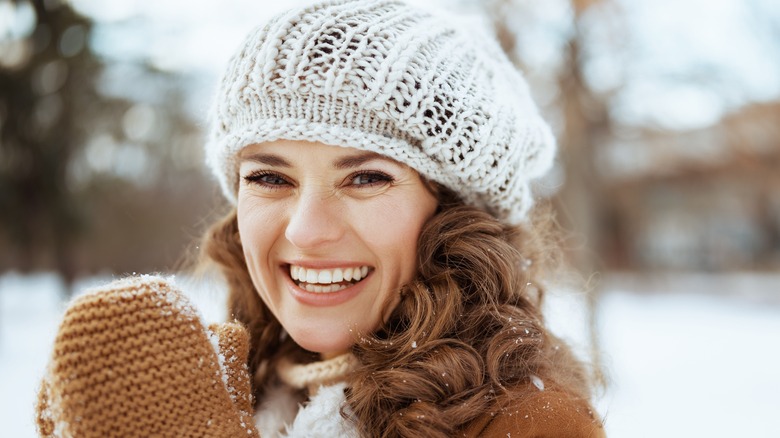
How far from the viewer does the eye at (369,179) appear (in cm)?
155

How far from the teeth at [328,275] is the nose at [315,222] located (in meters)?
0.09

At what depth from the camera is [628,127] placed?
25.8 ft

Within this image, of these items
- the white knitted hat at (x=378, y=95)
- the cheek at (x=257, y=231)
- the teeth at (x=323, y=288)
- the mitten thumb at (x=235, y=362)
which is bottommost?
the mitten thumb at (x=235, y=362)

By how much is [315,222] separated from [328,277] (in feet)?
0.54

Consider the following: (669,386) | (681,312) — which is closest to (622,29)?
(669,386)

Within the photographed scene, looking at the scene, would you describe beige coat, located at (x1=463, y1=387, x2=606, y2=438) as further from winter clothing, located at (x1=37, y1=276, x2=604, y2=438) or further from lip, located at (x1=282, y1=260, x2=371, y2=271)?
lip, located at (x1=282, y1=260, x2=371, y2=271)

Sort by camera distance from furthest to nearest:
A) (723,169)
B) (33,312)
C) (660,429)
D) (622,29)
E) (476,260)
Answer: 1. (723,169)
2. (33,312)
3. (622,29)
4. (660,429)
5. (476,260)

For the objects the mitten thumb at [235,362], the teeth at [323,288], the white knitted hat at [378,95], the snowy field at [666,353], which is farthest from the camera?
the snowy field at [666,353]

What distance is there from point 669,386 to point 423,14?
6.29 m

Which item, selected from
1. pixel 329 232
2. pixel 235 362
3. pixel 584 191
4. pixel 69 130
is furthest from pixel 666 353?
pixel 69 130

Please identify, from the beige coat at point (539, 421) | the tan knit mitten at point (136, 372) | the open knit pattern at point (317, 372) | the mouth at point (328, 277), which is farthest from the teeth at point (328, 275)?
the beige coat at point (539, 421)

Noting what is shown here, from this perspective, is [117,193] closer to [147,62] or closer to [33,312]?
[33,312]

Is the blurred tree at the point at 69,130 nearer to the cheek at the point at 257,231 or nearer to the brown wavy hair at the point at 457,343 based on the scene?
the cheek at the point at 257,231

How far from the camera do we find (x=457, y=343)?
153 centimetres
